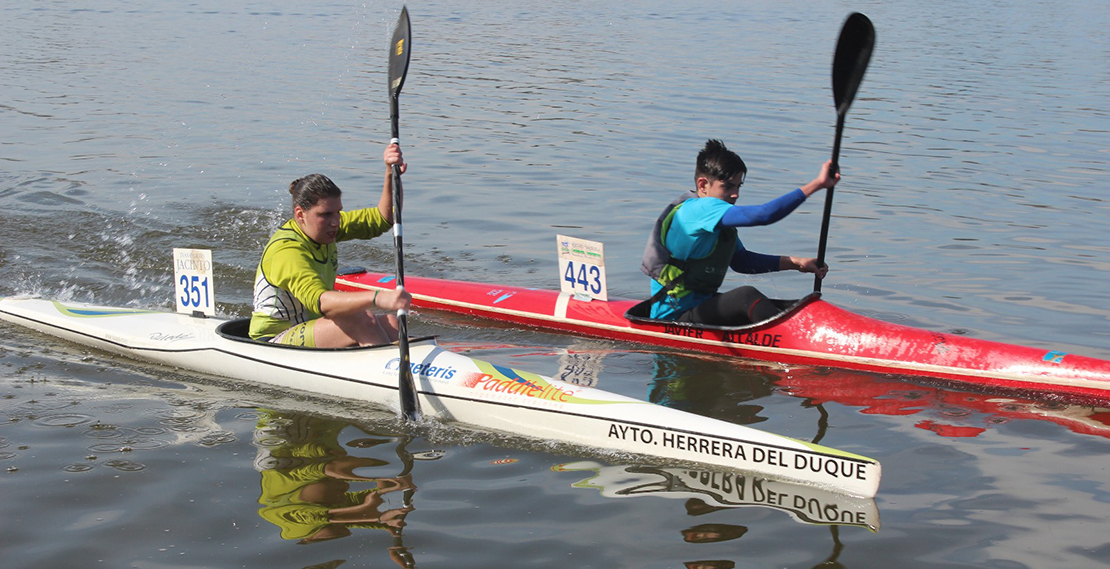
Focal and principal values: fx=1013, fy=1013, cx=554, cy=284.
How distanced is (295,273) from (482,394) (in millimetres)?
1254

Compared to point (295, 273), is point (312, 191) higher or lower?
higher

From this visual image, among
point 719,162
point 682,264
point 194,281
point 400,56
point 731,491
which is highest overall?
point 400,56

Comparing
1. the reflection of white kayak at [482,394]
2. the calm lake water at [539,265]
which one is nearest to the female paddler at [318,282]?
the reflection of white kayak at [482,394]

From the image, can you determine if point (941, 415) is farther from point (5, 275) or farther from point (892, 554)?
point (5, 275)

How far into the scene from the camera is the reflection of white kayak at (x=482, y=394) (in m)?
4.64

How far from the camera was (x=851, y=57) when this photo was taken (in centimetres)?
677

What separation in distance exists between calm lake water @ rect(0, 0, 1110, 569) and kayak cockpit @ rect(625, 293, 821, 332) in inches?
10.0

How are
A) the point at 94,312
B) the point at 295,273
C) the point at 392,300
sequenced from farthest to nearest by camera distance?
the point at 94,312 → the point at 295,273 → the point at 392,300

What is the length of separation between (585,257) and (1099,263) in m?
5.26

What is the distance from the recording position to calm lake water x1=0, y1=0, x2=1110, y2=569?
4.32 metres

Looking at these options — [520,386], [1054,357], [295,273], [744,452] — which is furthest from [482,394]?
[1054,357]

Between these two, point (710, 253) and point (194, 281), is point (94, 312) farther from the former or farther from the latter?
point (710, 253)

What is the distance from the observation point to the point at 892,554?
4109mm

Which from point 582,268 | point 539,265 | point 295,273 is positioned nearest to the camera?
point 295,273
